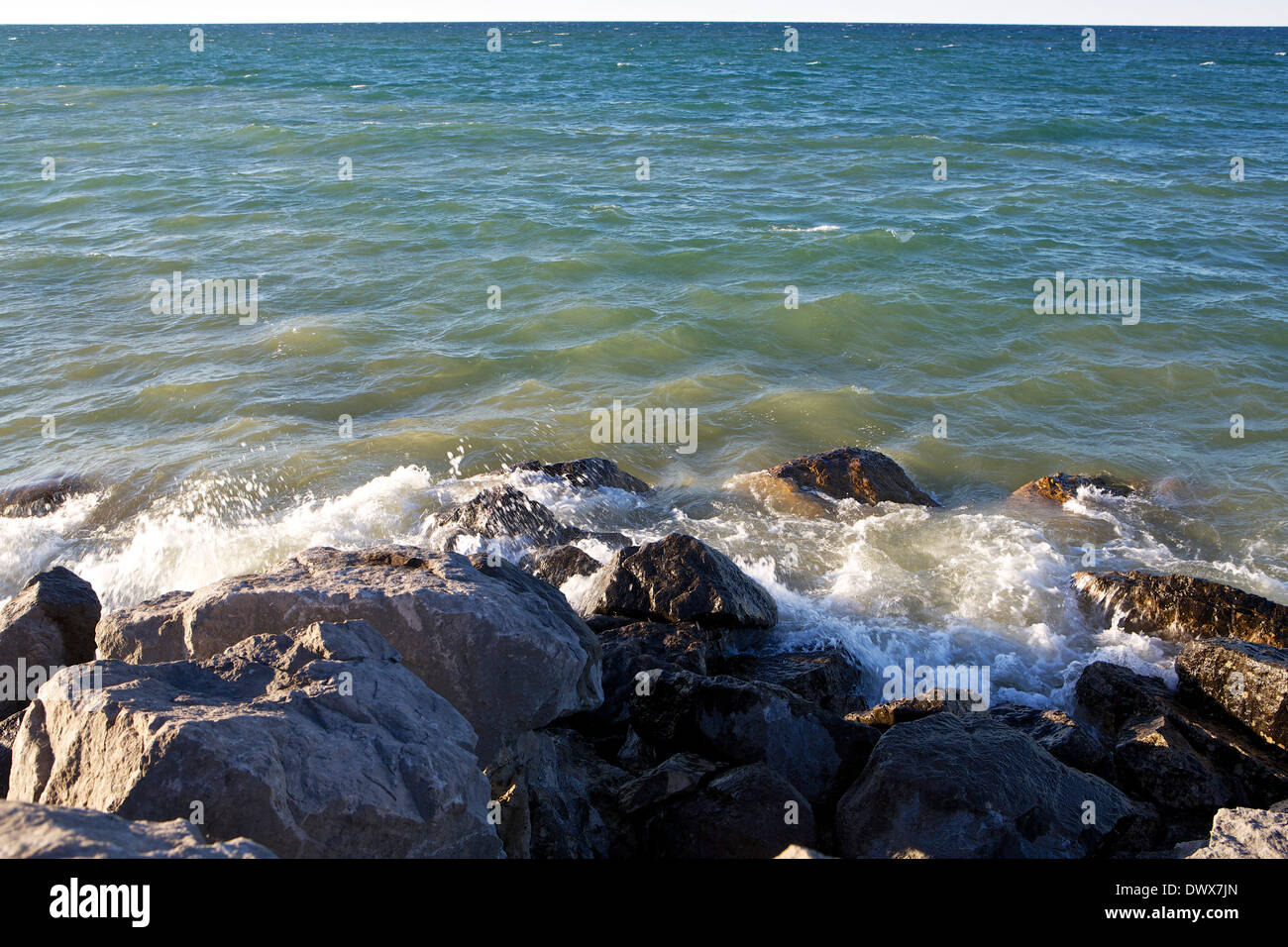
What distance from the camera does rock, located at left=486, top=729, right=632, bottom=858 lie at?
15.5 ft

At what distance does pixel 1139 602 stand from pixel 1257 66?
2499 inches

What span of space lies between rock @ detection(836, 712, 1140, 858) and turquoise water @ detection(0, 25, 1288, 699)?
2.31 m

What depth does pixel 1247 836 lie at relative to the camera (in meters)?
4.51

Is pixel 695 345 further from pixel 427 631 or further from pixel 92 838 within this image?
pixel 92 838

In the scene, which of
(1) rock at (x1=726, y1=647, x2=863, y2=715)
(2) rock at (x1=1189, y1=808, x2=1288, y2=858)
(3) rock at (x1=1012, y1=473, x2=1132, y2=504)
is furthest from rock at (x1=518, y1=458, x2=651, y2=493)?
(2) rock at (x1=1189, y1=808, x2=1288, y2=858)

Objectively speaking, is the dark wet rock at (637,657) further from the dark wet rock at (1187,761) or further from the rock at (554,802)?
the dark wet rock at (1187,761)

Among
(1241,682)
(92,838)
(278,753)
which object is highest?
(92,838)

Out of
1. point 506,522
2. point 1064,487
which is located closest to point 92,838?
point 506,522

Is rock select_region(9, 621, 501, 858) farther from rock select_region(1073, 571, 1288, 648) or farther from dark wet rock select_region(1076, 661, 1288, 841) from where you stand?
rock select_region(1073, 571, 1288, 648)

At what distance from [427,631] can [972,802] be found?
2907mm

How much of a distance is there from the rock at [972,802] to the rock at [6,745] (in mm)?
4160

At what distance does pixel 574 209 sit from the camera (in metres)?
21.9
